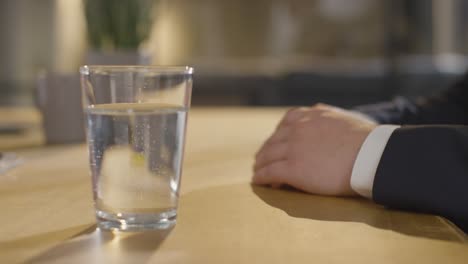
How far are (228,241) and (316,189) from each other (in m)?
0.19

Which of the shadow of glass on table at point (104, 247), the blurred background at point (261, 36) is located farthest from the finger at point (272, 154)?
the blurred background at point (261, 36)

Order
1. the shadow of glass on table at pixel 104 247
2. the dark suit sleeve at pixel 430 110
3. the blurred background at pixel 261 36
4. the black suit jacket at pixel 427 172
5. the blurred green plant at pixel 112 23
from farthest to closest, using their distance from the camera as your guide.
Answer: the blurred background at pixel 261 36, the blurred green plant at pixel 112 23, the dark suit sleeve at pixel 430 110, the black suit jacket at pixel 427 172, the shadow of glass on table at pixel 104 247

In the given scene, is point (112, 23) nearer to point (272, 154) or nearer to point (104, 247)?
point (272, 154)

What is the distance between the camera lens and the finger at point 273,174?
64cm

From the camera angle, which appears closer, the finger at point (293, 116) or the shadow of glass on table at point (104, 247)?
the shadow of glass on table at point (104, 247)

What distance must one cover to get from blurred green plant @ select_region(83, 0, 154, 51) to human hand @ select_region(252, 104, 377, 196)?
0.64m

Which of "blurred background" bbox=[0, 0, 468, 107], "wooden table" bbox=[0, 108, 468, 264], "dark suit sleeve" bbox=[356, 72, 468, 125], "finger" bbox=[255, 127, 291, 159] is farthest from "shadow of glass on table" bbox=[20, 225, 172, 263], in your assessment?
"blurred background" bbox=[0, 0, 468, 107]

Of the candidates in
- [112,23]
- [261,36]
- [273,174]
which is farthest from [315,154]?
[261,36]

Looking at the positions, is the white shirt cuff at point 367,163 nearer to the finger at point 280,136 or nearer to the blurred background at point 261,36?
the finger at point 280,136

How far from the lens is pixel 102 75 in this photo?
47 cm

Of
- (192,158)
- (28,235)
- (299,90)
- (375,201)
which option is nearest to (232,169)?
(192,158)

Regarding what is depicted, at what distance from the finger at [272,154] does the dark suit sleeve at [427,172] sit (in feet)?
0.39

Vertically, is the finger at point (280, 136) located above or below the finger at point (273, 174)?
above

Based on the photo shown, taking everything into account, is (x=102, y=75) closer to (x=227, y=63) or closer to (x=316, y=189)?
(x=316, y=189)
